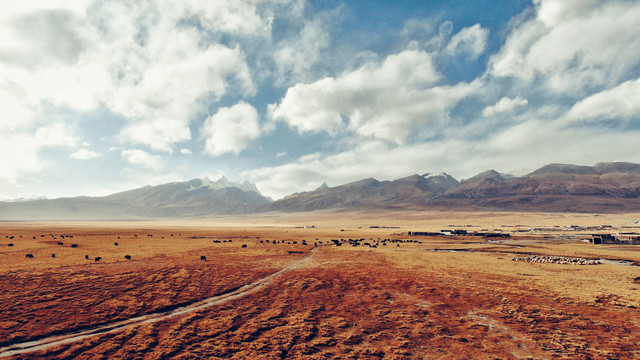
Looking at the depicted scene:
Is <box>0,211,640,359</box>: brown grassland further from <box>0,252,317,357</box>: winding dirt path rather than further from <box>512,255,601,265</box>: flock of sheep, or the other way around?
<box>512,255,601,265</box>: flock of sheep

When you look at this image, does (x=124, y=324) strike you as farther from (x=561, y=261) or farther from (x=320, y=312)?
(x=561, y=261)

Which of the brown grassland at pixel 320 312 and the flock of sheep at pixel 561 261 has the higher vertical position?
the brown grassland at pixel 320 312

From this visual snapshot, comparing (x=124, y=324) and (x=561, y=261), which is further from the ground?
(x=124, y=324)

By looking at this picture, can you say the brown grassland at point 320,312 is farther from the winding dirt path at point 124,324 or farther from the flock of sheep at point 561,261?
the flock of sheep at point 561,261

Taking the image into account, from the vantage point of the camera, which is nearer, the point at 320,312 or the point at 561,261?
the point at 320,312

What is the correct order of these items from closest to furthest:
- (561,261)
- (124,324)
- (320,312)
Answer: (124,324), (320,312), (561,261)

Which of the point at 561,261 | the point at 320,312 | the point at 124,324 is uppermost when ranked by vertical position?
the point at 124,324

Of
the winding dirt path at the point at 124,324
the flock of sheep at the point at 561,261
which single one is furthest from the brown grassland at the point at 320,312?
the flock of sheep at the point at 561,261

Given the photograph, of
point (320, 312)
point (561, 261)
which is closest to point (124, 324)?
point (320, 312)

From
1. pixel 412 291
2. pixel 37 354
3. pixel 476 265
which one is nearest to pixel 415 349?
pixel 412 291

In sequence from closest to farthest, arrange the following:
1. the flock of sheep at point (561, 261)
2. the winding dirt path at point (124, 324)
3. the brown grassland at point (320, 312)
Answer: the brown grassland at point (320, 312), the winding dirt path at point (124, 324), the flock of sheep at point (561, 261)

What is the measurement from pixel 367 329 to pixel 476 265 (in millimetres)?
22952

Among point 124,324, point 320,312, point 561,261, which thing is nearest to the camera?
point 124,324

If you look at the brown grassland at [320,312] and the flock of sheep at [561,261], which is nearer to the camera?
the brown grassland at [320,312]
